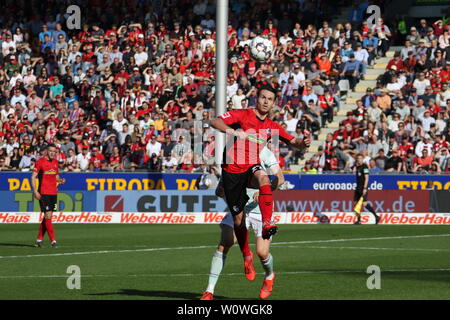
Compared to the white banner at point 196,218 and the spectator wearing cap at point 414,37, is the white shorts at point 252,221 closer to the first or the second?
the white banner at point 196,218

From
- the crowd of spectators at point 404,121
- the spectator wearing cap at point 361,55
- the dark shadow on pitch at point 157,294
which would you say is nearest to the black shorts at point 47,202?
the dark shadow on pitch at point 157,294

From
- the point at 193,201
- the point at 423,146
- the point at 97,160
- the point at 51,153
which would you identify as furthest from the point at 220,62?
the point at 51,153

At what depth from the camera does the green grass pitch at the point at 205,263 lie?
42.1 ft

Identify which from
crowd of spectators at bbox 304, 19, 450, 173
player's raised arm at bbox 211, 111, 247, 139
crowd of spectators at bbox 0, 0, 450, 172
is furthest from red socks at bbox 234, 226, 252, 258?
crowd of spectators at bbox 0, 0, 450, 172

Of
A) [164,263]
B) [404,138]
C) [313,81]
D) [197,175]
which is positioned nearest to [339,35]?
[313,81]

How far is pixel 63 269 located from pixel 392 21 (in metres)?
23.3

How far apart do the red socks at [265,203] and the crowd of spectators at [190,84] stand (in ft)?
59.7

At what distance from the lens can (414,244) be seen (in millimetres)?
21062

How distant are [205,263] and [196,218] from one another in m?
11.7

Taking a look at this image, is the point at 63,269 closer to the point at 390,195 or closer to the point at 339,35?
the point at 390,195

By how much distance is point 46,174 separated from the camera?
2127 centimetres

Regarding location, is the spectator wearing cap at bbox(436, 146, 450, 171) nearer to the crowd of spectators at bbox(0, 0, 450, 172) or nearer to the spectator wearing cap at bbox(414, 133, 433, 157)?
the crowd of spectators at bbox(0, 0, 450, 172)

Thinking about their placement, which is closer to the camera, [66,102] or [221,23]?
[221,23]

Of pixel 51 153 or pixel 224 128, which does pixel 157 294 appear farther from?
pixel 51 153
